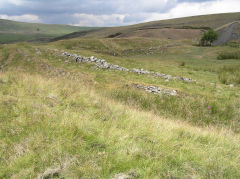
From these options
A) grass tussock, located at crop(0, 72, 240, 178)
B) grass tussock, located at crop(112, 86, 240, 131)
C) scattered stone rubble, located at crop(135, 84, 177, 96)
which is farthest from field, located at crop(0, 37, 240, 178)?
scattered stone rubble, located at crop(135, 84, 177, 96)

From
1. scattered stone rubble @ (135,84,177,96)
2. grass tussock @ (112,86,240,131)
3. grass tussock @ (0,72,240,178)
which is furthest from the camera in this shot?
scattered stone rubble @ (135,84,177,96)

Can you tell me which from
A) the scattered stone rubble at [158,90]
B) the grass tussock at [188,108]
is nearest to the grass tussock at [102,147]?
the grass tussock at [188,108]

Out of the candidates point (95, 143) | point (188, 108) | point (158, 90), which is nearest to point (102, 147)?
point (95, 143)

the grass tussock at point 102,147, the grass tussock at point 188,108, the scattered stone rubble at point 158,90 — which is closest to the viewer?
the grass tussock at point 102,147

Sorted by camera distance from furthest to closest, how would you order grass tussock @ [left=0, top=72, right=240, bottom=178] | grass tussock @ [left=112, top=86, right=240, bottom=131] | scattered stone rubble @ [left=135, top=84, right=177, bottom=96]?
scattered stone rubble @ [left=135, top=84, right=177, bottom=96] < grass tussock @ [left=112, top=86, right=240, bottom=131] < grass tussock @ [left=0, top=72, right=240, bottom=178]

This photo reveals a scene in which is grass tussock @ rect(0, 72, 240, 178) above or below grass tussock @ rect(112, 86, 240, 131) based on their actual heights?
above

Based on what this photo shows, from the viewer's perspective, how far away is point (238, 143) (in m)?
4.17

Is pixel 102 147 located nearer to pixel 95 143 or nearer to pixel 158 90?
pixel 95 143

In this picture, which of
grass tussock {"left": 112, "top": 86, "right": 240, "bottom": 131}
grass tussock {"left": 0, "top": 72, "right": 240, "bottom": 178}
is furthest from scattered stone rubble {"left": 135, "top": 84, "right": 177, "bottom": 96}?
grass tussock {"left": 0, "top": 72, "right": 240, "bottom": 178}

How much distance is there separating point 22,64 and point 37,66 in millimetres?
2834

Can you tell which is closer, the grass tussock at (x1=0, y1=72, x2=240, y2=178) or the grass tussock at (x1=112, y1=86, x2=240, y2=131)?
the grass tussock at (x1=0, y1=72, x2=240, y2=178)

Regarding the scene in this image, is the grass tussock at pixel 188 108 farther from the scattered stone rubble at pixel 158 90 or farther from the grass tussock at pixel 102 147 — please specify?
the grass tussock at pixel 102 147

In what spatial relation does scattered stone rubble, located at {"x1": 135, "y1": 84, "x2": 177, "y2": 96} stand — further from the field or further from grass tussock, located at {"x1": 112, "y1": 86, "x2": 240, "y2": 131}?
the field

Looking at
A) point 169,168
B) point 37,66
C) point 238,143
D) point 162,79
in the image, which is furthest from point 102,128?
point 37,66
